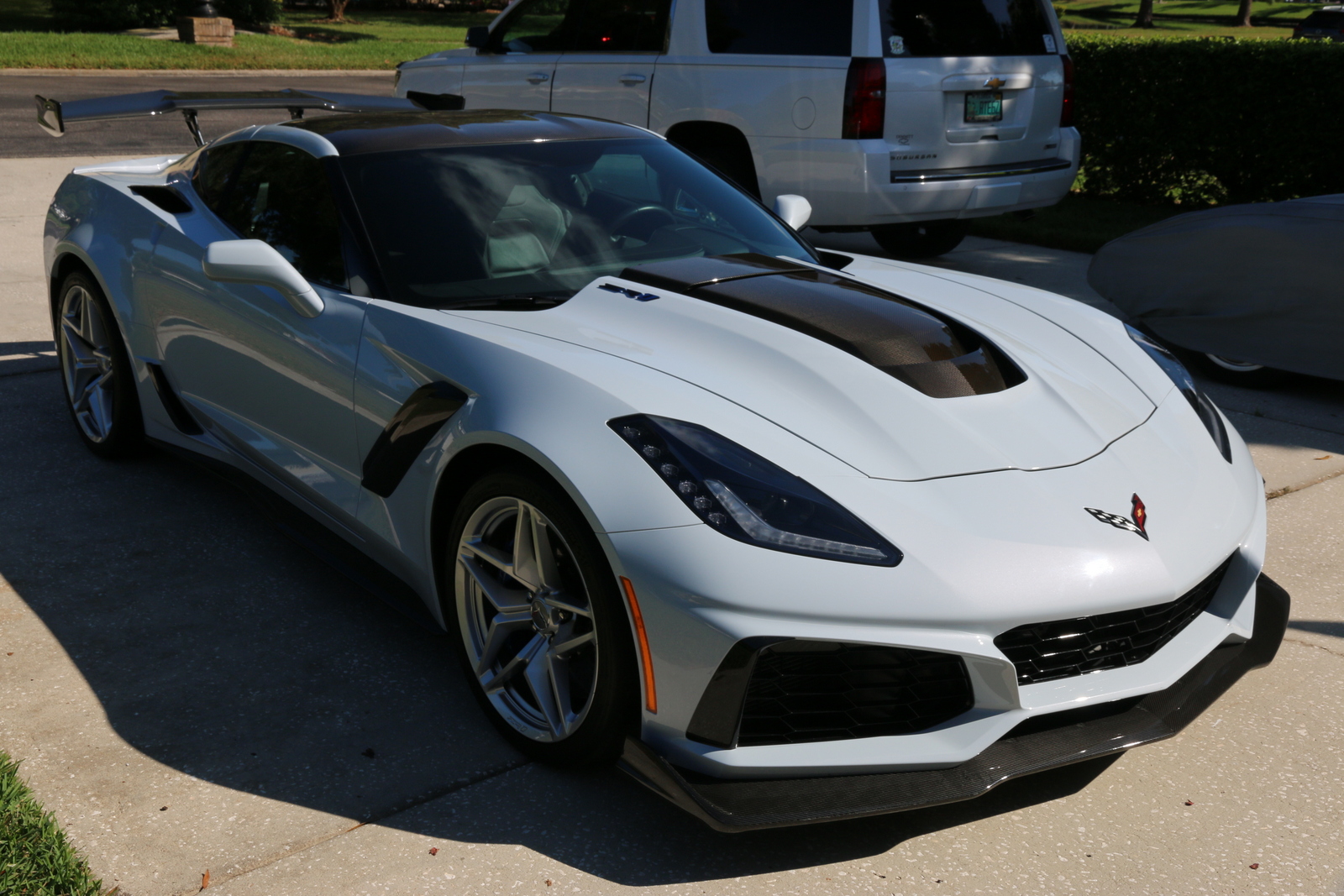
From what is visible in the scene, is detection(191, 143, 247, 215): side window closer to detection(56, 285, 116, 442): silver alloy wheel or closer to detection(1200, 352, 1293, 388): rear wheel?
detection(56, 285, 116, 442): silver alloy wheel

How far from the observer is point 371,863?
2535 mm

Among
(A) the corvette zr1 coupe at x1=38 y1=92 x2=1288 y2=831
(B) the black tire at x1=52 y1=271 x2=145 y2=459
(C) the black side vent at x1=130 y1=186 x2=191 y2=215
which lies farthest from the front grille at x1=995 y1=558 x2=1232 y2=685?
(B) the black tire at x1=52 y1=271 x2=145 y2=459

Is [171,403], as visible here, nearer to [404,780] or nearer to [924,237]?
[404,780]

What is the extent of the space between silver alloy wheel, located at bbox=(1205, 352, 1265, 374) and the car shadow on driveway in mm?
3689


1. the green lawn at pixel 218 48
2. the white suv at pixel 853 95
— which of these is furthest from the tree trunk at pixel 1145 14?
the white suv at pixel 853 95

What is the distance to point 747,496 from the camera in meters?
2.47

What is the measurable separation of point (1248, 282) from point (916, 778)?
167 inches

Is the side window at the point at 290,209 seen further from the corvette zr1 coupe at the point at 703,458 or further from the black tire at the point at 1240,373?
the black tire at the point at 1240,373

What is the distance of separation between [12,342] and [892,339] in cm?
507

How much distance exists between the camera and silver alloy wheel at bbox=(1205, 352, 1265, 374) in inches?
234

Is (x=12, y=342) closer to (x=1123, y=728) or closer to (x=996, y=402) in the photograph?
(x=996, y=402)

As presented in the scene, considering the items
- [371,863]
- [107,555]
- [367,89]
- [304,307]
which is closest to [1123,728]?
[371,863]

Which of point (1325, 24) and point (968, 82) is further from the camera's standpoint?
point (1325, 24)

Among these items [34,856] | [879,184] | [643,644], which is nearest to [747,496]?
[643,644]
